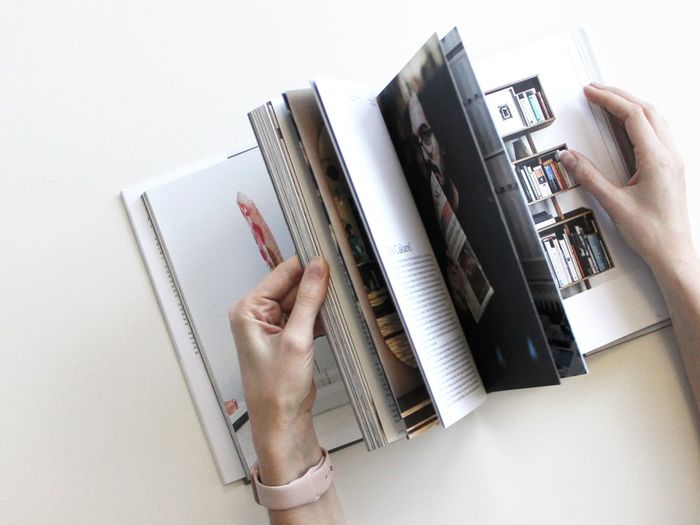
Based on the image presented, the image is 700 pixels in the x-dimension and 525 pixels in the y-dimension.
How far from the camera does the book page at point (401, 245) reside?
22.2 inches

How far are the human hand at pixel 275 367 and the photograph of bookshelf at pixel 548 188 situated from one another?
312mm

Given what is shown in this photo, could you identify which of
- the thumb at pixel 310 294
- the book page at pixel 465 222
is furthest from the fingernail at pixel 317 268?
the book page at pixel 465 222

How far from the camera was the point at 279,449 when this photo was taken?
0.64 metres

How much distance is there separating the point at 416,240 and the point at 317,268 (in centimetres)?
12

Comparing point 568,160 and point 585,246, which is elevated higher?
point 568,160

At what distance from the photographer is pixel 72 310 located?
0.74 meters

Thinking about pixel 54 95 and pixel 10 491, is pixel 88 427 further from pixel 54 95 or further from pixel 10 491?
pixel 54 95

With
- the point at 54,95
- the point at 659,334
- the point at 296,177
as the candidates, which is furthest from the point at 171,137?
the point at 659,334

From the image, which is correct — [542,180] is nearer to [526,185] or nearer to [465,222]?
[526,185]

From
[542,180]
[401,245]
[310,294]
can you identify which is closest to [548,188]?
[542,180]

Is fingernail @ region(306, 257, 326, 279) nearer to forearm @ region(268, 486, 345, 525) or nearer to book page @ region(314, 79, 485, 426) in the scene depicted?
book page @ region(314, 79, 485, 426)

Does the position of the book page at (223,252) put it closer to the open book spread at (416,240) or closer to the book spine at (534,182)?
the open book spread at (416,240)

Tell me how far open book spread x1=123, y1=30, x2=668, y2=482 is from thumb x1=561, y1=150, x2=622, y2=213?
2 cm

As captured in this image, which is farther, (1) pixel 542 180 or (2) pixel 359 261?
(1) pixel 542 180
